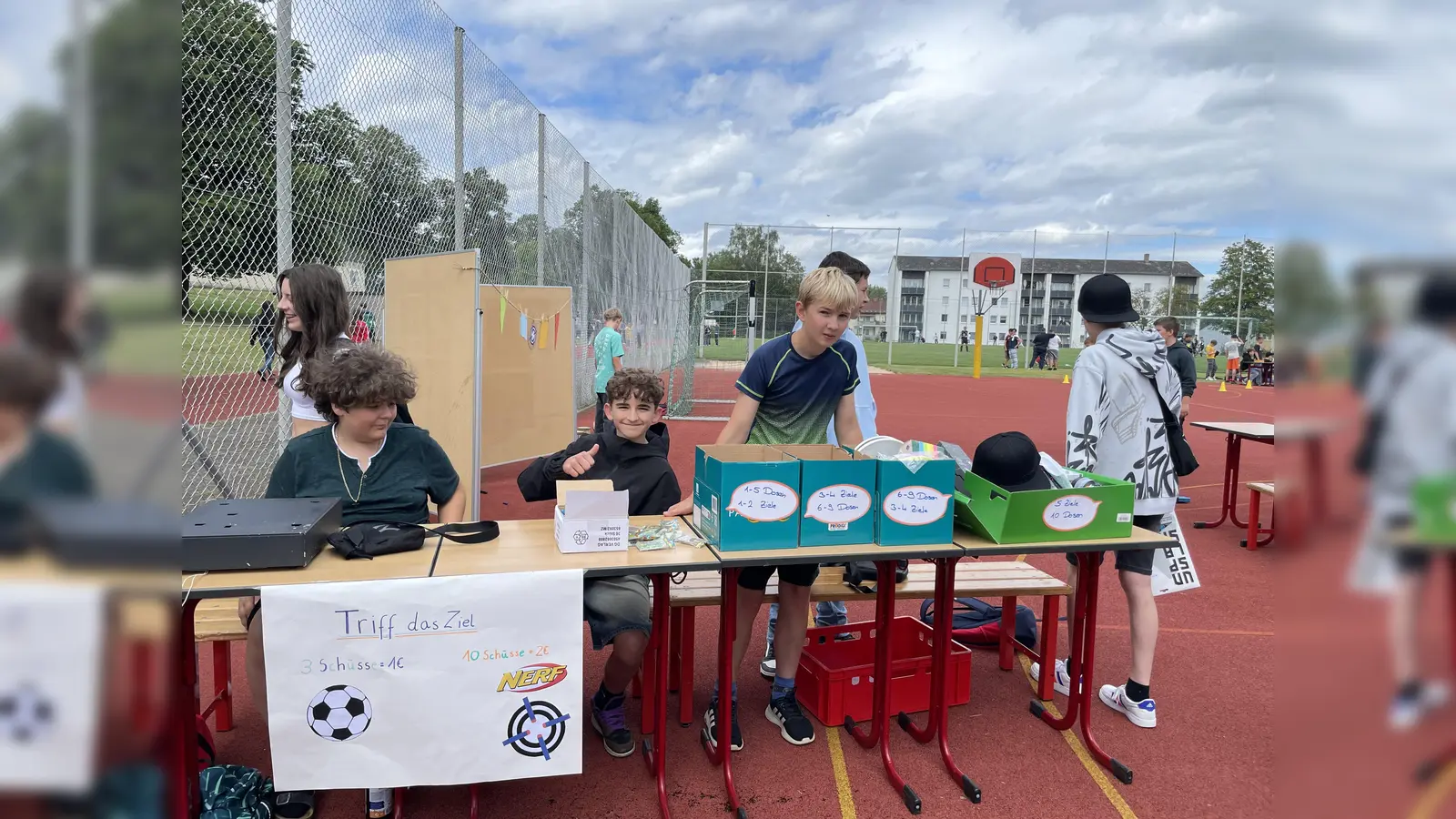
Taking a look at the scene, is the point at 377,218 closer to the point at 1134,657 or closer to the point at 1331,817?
the point at 1134,657

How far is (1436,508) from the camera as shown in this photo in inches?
13.4

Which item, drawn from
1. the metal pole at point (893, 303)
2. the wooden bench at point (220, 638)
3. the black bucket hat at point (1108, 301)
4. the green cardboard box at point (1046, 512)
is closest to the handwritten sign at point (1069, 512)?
the green cardboard box at point (1046, 512)

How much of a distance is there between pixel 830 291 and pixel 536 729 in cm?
173

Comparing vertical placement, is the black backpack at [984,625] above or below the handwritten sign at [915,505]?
below

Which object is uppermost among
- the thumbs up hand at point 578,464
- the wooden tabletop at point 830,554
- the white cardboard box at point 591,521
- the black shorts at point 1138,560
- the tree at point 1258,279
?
the tree at point 1258,279

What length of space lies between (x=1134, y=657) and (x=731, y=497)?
6.14 ft

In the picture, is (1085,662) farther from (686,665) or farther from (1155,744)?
(686,665)

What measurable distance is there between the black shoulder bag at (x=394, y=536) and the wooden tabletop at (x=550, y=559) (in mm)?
43

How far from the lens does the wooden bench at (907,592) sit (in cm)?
316

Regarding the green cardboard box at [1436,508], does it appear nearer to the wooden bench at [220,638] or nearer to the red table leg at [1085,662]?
the red table leg at [1085,662]

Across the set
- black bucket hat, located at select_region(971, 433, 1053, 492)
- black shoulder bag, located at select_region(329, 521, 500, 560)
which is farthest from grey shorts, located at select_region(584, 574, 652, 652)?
→ black bucket hat, located at select_region(971, 433, 1053, 492)

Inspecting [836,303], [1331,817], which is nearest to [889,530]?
[836,303]

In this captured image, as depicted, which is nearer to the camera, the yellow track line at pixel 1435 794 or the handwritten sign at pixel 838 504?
the yellow track line at pixel 1435 794

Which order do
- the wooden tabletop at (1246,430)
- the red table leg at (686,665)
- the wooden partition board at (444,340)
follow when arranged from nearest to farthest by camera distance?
1. the red table leg at (686,665)
2. the wooden partition board at (444,340)
3. the wooden tabletop at (1246,430)
